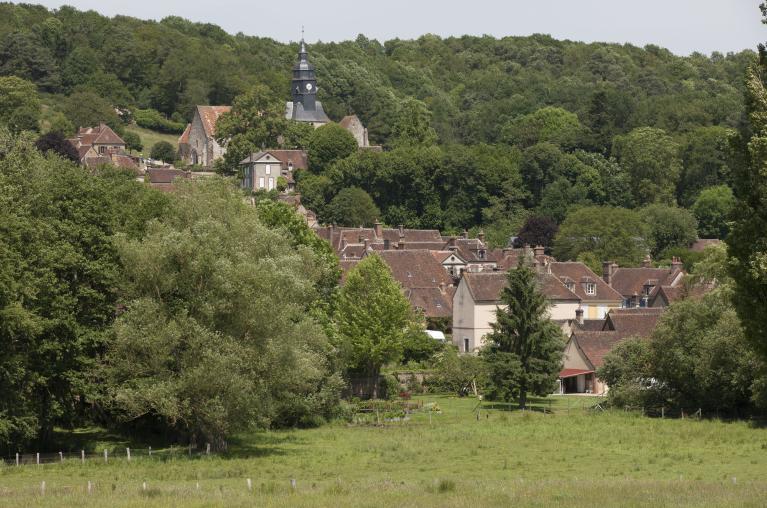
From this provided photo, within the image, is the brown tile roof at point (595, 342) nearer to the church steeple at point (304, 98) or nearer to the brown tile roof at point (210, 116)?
the brown tile roof at point (210, 116)

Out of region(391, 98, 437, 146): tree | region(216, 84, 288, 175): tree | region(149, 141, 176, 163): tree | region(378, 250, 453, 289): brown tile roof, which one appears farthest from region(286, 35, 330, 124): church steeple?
region(378, 250, 453, 289): brown tile roof

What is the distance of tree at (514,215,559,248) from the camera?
124m

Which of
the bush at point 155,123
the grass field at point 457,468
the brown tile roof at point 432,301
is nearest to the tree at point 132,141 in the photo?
the bush at point 155,123

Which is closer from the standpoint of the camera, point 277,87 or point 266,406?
point 266,406

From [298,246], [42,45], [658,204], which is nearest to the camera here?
[298,246]

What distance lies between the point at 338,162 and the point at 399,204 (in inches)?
278

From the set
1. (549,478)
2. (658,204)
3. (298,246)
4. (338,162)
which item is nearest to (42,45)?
(338,162)

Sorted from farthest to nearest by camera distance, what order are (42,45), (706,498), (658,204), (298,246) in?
(42,45) < (658,204) < (298,246) < (706,498)

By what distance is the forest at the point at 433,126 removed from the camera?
137 meters

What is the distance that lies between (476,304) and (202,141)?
249 ft

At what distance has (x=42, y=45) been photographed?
179375 mm

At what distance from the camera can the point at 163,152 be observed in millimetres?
152375

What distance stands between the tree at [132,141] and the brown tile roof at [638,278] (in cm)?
6701

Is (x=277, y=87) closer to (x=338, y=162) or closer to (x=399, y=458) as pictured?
(x=338, y=162)
